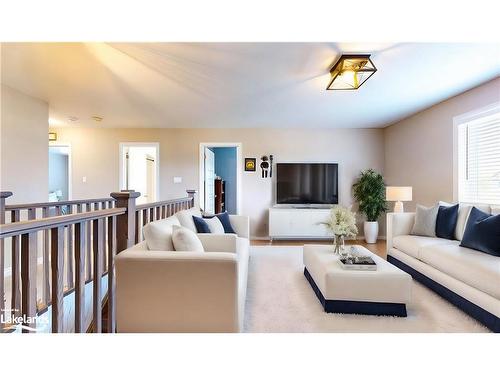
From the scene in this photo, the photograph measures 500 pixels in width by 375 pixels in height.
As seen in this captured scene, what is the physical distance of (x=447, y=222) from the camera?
2988mm

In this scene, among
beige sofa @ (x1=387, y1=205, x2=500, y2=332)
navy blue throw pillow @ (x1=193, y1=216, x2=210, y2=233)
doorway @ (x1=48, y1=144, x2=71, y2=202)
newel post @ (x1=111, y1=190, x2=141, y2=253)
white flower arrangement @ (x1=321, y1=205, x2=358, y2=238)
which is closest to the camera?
newel post @ (x1=111, y1=190, x2=141, y2=253)

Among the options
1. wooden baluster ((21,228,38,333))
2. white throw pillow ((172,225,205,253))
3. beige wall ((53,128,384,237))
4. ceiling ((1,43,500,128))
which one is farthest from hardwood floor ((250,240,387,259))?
wooden baluster ((21,228,38,333))

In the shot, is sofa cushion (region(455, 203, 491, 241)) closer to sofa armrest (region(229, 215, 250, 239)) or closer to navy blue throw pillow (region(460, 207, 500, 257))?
navy blue throw pillow (region(460, 207, 500, 257))

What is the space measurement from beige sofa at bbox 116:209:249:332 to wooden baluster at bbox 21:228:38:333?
53 cm

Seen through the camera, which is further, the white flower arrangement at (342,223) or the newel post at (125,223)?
the white flower arrangement at (342,223)

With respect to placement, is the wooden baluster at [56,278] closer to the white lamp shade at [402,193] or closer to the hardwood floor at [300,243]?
the hardwood floor at [300,243]

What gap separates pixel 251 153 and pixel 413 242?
138 inches

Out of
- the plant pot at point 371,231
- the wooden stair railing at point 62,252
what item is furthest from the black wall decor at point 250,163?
the wooden stair railing at point 62,252

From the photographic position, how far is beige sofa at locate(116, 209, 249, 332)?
1503 millimetres

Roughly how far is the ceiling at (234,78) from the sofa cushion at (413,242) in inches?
76.0

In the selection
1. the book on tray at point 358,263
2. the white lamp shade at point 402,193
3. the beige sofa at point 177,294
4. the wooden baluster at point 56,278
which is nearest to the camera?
the wooden baluster at point 56,278

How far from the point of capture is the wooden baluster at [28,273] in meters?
0.95

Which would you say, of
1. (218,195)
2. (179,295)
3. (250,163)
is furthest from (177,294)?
(218,195)
